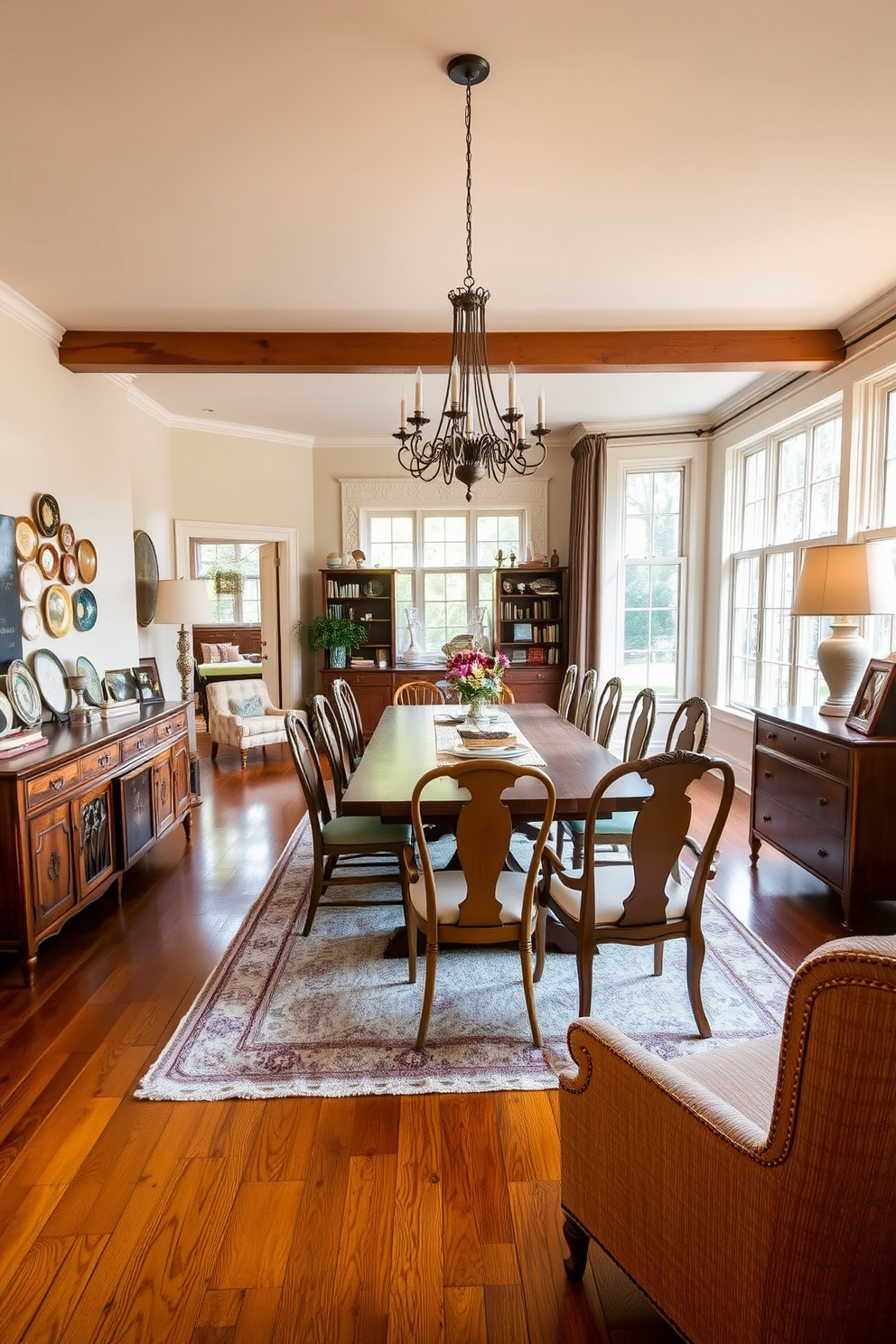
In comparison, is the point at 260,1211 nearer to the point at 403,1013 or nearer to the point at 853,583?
the point at 403,1013

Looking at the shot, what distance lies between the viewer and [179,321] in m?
4.00

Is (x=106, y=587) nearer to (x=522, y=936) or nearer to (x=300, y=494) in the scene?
(x=300, y=494)

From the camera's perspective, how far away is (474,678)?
3510 mm

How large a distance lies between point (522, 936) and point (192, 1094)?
1.08m

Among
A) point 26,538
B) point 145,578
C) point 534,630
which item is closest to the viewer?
point 26,538

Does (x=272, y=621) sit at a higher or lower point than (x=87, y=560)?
lower

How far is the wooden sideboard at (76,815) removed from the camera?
2.64 metres

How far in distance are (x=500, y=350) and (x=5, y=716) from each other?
3.27 metres

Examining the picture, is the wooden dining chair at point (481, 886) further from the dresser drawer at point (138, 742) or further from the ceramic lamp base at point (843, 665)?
the ceramic lamp base at point (843, 665)

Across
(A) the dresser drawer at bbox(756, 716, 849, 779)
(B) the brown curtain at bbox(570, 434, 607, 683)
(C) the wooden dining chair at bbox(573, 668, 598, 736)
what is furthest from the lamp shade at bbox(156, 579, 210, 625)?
(A) the dresser drawer at bbox(756, 716, 849, 779)

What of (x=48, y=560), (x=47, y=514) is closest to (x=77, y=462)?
(x=47, y=514)

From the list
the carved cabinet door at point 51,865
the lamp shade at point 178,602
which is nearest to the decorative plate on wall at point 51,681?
the carved cabinet door at point 51,865

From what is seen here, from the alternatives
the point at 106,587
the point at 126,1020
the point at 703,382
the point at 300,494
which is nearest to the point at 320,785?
the point at 126,1020

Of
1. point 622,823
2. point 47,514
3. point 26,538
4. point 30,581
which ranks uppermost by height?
point 47,514
